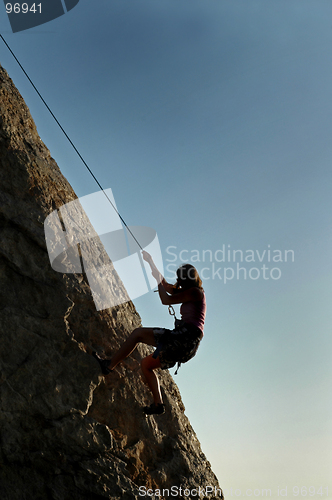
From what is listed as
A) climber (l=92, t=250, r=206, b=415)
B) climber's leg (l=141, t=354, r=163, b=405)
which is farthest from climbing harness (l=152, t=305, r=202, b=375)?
climber's leg (l=141, t=354, r=163, b=405)

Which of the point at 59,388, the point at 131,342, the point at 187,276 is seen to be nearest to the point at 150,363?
the point at 131,342

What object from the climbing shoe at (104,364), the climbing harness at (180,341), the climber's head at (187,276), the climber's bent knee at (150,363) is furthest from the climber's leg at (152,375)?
the climber's head at (187,276)

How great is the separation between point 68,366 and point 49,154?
367 centimetres

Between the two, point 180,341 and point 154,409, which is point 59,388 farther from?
point 180,341

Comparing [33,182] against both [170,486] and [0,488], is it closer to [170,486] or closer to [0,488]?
[0,488]

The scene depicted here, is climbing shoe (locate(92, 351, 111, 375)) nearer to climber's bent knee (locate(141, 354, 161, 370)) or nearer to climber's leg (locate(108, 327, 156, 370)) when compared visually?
climber's leg (locate(108, 327, 156, 370))

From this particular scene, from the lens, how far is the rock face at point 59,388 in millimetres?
4297

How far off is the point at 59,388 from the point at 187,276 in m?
2.08

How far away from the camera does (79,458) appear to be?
14.3ft

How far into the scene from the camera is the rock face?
430 centimetres

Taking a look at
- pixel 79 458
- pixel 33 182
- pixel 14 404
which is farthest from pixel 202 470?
pixel 33 182

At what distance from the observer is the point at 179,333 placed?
4730 millimetres

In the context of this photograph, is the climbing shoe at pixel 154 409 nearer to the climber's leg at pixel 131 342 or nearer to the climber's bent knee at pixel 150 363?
the climber's bent knee at pixel 150 363

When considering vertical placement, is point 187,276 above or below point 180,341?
above
